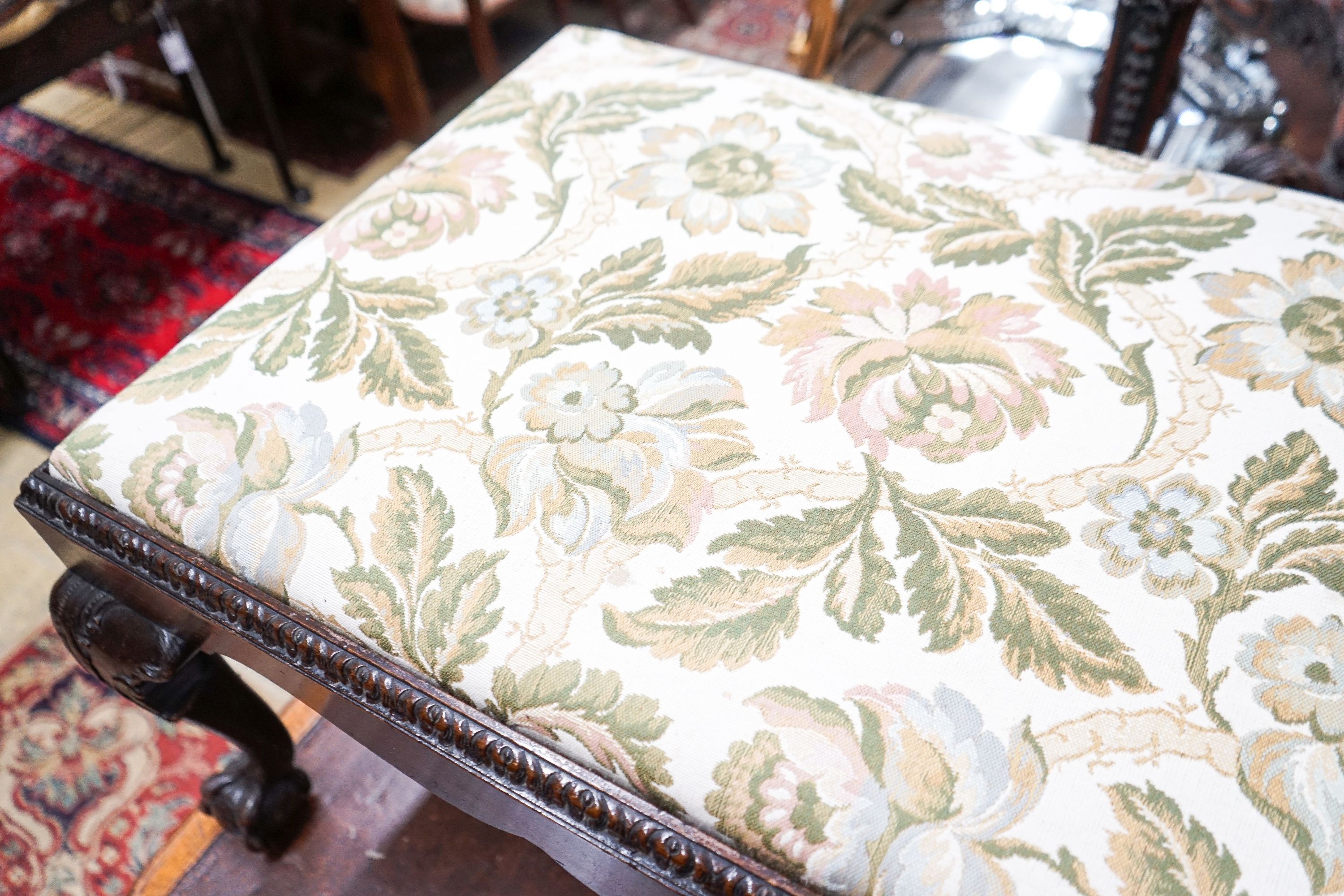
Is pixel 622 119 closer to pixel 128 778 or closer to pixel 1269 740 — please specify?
pixel 1269 740

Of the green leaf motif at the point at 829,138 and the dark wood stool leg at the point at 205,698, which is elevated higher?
the green leaf motif at the point at 829,138

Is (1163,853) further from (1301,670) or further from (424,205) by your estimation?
(424,205)

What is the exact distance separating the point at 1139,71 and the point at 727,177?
2.23 ft

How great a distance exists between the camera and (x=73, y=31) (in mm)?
1188

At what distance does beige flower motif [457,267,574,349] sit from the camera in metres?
0.61

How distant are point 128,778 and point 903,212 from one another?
0.99 m

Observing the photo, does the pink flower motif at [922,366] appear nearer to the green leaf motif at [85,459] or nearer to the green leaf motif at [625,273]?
the green leaf motif at [625,273]

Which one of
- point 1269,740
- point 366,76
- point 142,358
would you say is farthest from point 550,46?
point 366,76

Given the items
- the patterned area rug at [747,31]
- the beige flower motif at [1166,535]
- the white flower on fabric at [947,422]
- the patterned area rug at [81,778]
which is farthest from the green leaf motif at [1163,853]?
the patterned area rug at [747,31]

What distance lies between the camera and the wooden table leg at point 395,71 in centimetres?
156

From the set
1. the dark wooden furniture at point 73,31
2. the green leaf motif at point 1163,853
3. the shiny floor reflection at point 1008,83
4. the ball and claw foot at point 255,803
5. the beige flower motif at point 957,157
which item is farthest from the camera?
the shiny floor reflection at point 1008,83

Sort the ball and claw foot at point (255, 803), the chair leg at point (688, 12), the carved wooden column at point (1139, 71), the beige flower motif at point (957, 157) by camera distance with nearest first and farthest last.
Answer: the beige flower motif at point (957, 157) → the ball and claw foot at point (255, 803) → the carved wooden column at point (1139, 71) → the chair leg at point (688, 12)

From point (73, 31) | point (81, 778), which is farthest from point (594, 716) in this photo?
point (73, 31)

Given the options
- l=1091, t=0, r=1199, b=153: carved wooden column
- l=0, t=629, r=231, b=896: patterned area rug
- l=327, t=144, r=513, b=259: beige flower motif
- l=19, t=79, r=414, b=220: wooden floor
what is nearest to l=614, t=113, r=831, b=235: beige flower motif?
l=327, t=144, r=513, b=259: beige flower motif
